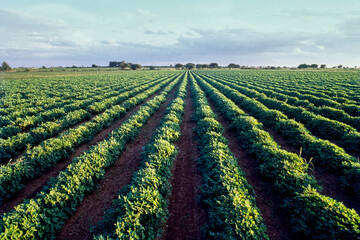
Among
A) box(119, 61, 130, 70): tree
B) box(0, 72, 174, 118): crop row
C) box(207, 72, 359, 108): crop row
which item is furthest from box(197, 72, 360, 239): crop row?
box(119, 61, 130, 70): tree

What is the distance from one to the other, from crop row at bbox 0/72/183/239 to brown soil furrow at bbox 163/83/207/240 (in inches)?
145

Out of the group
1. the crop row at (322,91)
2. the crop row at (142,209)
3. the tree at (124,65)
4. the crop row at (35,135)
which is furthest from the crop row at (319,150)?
the tree at (124,65)

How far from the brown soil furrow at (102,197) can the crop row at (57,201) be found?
1.02ft

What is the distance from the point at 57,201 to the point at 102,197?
69.9 inches

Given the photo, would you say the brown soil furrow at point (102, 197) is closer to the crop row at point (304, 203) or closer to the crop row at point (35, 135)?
the crop row at point (35, 135)

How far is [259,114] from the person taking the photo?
623 inches

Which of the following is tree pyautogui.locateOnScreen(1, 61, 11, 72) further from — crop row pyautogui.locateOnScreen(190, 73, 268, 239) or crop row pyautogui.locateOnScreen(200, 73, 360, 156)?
crop row pyautogui.locateOnScreen(200, 73, 360, 156)

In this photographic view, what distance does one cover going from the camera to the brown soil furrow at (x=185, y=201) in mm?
5602

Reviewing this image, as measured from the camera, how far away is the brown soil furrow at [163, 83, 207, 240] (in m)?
5.60

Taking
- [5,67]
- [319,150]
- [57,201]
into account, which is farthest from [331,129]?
[5,67]

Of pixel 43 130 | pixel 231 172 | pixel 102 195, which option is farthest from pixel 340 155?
pixel 43 130

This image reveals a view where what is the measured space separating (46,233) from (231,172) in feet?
22.9

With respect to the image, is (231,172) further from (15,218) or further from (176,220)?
(15,218)

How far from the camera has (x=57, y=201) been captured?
5.69m
